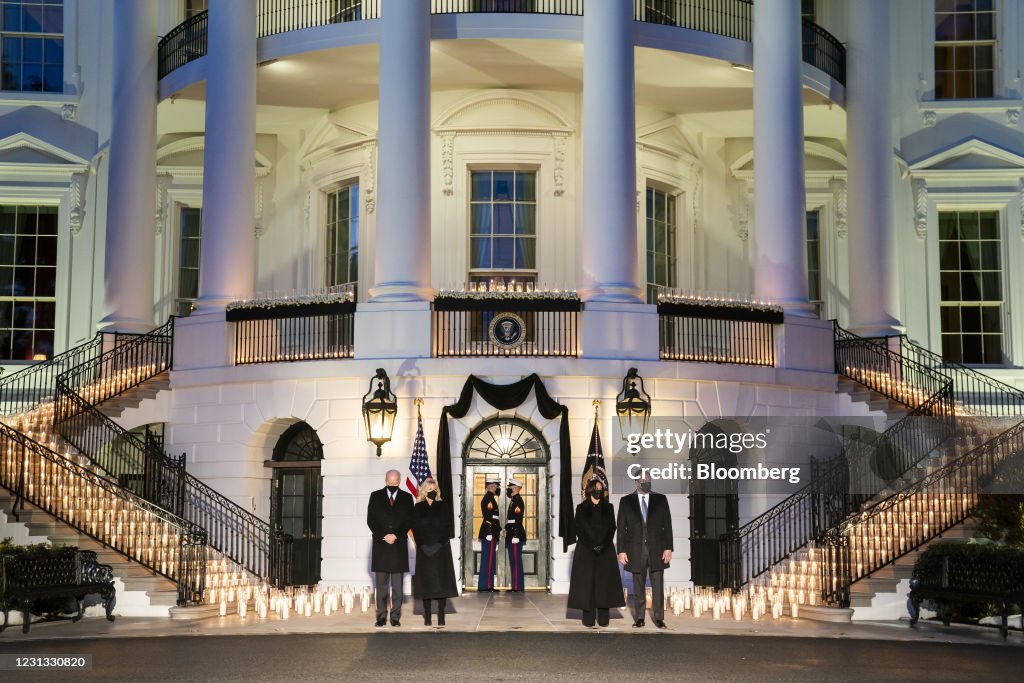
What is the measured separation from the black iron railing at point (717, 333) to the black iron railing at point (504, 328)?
1746 mm

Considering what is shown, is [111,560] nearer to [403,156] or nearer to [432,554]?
[432,554]

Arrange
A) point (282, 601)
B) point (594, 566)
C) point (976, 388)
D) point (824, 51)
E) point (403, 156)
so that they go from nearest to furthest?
point (594, 566), point (282, 601), point (403, 156), point (824, 51), point (976, 388)

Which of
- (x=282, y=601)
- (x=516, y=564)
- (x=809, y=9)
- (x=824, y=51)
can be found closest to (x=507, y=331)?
(x=516, y=564)

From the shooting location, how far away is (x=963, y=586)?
759 inches

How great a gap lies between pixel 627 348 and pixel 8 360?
14.9m

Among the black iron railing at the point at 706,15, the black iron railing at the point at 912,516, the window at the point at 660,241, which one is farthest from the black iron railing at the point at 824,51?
the black iron railing at the point at 912,516

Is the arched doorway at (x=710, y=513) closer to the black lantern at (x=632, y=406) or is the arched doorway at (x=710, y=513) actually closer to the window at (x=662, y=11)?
the black lantern at (x=632, y=406)

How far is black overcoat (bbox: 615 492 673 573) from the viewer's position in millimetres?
18125

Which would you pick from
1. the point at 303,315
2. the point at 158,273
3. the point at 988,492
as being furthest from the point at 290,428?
the point at 988,492

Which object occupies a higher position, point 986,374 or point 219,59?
point 219,59

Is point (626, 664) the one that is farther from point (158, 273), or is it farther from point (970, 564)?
point (158, 273)

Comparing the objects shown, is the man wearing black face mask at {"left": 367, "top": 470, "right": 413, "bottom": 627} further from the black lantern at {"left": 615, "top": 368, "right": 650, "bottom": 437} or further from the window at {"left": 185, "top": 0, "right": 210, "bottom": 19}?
the window at {"left": 185, "top": 0, "right": 210, "bottom": 19}

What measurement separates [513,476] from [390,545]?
7.37m

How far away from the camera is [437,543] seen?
1802 cm
